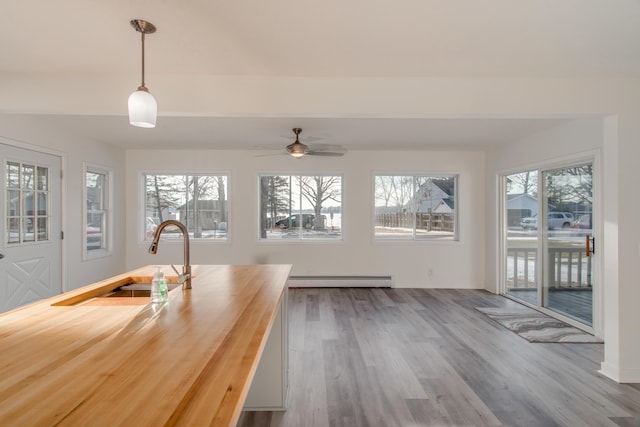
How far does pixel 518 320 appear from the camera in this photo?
13.2 feet

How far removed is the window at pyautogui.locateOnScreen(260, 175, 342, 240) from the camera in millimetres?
5863

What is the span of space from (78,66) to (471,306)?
517cm

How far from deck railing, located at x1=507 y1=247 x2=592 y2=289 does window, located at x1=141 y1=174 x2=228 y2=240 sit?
484 cm

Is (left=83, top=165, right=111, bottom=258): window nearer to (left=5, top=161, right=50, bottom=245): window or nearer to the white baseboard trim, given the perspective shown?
(left=5, top=161, right=50, bottom=245): window

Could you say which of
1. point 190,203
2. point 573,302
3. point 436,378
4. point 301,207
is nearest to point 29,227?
point 190,203

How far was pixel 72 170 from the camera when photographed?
440 centimetres

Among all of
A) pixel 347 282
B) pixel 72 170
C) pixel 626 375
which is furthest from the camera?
pixel 347 282

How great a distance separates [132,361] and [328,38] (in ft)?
6.40

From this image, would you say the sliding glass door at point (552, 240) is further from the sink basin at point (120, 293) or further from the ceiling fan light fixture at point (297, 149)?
the sink basin at point (120, 293)

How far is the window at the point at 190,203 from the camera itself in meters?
5.82

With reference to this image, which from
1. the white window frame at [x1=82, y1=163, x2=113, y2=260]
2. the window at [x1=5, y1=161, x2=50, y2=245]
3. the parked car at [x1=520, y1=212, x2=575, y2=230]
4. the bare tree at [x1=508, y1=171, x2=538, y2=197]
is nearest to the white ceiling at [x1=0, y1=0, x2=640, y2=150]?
the window at [x1=5, y1=161, x2=50, y2=245]

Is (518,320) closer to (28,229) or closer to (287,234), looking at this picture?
(287,234)

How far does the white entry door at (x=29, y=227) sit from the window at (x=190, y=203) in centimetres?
168

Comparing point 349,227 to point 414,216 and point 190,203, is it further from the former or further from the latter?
point 190,203
